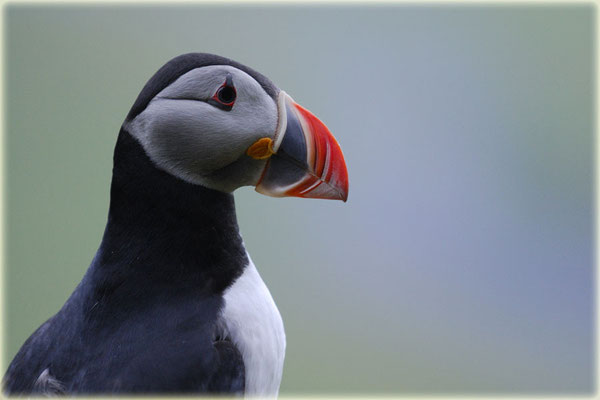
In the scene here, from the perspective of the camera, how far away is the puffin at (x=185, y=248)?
1.30 meters

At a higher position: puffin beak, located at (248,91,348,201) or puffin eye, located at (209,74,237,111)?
puffin eye, located at (209,74,237,111)

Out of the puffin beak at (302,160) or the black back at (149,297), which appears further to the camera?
the puffin beak at (302,160)

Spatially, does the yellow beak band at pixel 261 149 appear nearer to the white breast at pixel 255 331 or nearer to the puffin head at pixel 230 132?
the puffin head at pixel 230 132

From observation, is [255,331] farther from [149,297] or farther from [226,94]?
[226,94]

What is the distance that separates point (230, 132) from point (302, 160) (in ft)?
0.53

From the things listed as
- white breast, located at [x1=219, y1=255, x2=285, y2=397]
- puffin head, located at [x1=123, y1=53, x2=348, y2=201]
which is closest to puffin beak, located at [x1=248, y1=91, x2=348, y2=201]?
puffin head, located at [x1=123, y1=53, x2=348, y2=201]

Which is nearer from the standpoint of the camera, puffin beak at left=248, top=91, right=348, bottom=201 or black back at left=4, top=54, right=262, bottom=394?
black back at left=4, top=54, right=262, bottom=394

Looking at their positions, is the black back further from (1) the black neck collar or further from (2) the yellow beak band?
(2) the yellow beak band

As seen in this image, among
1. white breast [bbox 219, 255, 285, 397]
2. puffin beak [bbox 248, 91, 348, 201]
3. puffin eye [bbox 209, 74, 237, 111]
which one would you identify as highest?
puffin eye [bbox 209, 74, 237, 111]

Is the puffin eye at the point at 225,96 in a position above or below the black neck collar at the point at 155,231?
above

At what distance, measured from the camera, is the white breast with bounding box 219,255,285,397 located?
136 cm

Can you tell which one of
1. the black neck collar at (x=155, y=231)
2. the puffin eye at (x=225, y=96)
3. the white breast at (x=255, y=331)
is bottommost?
the white breast at (x=255, y=331)

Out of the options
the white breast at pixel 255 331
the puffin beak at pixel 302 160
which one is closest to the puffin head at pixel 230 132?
the puffin beak at pixel 302 160

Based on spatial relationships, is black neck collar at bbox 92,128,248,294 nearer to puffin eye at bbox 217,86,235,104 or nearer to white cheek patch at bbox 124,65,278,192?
white cheek patch at bbox 124,65,278,192
